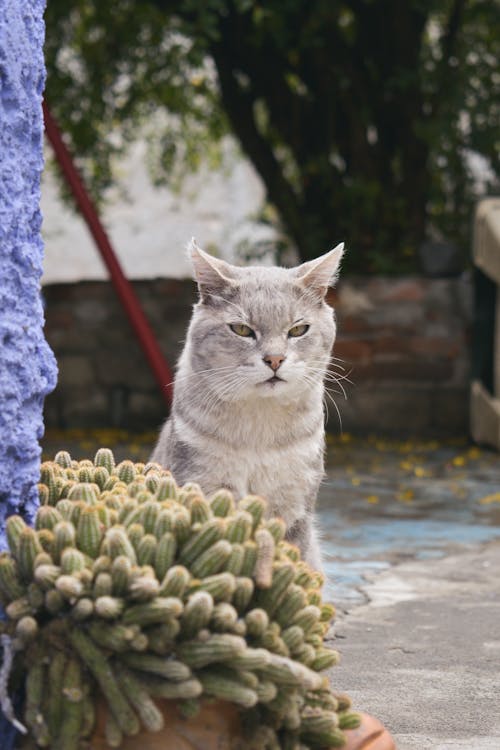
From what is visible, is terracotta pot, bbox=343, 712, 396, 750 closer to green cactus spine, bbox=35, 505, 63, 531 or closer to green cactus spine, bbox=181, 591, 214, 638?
green cactus spine, bbox=181, 591, 214, 638

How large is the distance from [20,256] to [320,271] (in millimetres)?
1252

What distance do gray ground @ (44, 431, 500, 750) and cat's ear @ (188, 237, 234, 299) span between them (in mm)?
1170

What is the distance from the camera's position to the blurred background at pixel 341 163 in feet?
27.7

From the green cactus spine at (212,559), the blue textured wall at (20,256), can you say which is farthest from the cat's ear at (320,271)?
the green cactus spine at (212,559)

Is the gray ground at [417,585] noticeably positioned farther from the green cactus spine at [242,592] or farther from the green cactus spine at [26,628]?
the green cactus spine at [26,628]

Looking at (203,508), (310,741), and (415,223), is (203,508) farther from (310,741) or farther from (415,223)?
(415,223)

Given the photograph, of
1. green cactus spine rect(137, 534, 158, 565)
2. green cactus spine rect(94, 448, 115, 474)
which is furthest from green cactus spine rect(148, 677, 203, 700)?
green cactus spine rect(94, 448, 115, 474)

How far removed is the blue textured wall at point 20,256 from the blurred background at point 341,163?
6.04 metres

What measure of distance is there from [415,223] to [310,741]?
7247 millimetres

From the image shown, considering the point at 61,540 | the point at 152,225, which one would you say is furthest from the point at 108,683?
the point at 152,225

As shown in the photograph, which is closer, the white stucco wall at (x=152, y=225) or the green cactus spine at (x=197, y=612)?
the green cactus spine at (x=197, y=612)

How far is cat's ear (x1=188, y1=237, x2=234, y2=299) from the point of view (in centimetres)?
319

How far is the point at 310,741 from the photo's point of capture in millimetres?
2186

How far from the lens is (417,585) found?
4.31 meters
